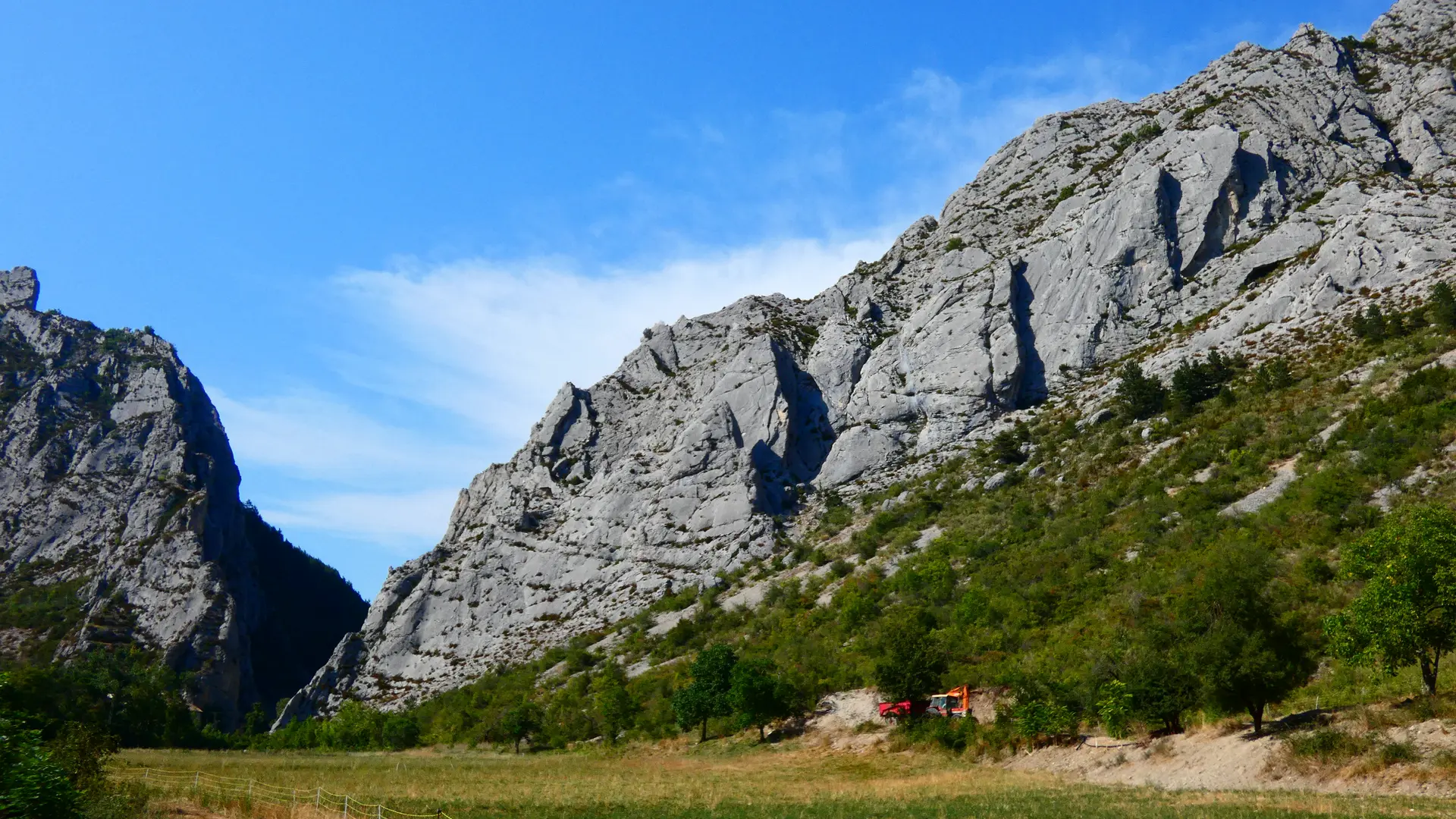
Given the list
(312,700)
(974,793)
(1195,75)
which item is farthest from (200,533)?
(1195,75)

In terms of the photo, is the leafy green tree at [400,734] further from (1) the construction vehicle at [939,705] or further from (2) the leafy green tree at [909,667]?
(1) the construction vehicle at [939,705]

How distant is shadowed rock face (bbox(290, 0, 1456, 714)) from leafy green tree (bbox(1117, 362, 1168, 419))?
6378mm

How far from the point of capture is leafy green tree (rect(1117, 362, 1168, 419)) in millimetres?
87812

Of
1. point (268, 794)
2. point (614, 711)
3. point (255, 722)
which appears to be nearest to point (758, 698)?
point (614, 711)

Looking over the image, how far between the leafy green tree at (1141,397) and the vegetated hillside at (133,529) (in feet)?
458

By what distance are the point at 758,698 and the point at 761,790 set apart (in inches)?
832

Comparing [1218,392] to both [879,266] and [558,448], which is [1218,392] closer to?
[879,266]

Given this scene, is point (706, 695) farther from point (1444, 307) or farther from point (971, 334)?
point (1444, 307)

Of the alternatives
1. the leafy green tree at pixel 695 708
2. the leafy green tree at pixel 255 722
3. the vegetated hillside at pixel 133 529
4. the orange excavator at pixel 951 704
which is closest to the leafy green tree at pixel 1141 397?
the orange excavator at pixel 951 704

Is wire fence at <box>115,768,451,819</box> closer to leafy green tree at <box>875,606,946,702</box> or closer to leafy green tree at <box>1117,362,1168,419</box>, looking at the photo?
leafy green tree at <box>875,606,946,702</box>

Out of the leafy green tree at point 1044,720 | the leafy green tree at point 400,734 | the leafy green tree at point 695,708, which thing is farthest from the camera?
the leafy green tree at point 400,734

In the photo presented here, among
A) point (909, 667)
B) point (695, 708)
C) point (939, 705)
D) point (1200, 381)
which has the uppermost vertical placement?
point (1200, 381)

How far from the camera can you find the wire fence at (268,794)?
29.2 metres

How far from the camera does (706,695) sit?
6488 centimetres
